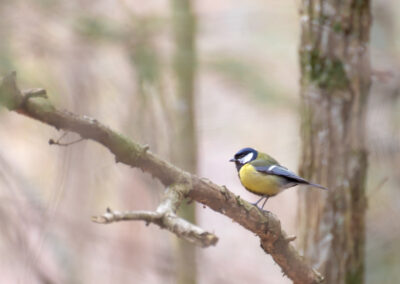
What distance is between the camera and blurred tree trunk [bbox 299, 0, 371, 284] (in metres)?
3.01

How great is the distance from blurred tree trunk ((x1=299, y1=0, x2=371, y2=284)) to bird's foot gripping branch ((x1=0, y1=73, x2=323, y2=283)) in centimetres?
80

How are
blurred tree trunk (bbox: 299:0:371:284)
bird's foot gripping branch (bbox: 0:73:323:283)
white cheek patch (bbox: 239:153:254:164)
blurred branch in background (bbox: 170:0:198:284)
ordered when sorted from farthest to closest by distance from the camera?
blurred branch in background (bbox: 170:0:198:284), blurred tree trunk (bbox: 299:0:371:284), white cheek patch (bbox: 239:153:254:164), bird's foot gripping branch (bbox: 0:73:323:283)

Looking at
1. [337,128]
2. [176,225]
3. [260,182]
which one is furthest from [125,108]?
[176,225]

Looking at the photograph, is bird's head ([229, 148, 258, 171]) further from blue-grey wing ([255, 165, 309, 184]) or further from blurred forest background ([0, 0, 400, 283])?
blurred forest background ([0, 0, 400, 283])

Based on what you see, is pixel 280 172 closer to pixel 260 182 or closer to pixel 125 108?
pixel 260 182

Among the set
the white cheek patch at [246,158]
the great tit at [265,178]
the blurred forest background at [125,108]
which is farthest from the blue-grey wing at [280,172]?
the blurred forest background at [125,108]

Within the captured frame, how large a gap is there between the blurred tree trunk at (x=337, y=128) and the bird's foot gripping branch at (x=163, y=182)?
2.64ft

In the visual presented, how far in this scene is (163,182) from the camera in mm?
1904

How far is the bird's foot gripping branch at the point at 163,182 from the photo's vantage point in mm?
1567

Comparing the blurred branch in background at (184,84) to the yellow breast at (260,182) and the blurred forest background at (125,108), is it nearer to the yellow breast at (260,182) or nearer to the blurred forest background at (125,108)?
the blurred forest background at (125,108)

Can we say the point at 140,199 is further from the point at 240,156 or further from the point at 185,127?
the point at 240,156

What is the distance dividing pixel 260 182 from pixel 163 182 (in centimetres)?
65

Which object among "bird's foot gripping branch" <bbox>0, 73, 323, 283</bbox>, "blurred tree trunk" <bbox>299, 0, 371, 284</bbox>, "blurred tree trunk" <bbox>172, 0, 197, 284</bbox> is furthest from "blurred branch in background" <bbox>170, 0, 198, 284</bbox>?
"bird's foot gripping branch" <bbox>0, 73, 323, 283</bbox>

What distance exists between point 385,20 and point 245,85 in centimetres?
246
